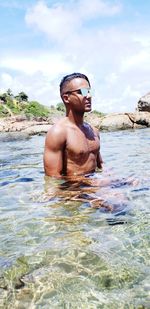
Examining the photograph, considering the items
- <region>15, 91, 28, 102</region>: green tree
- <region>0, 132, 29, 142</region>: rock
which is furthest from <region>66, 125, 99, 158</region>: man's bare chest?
<region>15, 91, 28, 102</region>: green tree

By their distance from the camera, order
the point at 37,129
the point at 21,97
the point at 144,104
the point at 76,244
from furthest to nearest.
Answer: the point at 21,97, the point at 144,104, the point at 37,129, the point at 76,244

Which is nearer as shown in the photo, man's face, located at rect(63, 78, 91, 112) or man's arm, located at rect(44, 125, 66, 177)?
man's arm, located at rect(44, 125, 66, 177)

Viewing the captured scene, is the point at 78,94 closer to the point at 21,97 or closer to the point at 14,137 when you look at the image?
the point at 14,137

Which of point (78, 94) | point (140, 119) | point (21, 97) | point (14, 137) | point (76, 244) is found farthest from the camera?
point (21, 97)

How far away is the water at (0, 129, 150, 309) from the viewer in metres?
2.25

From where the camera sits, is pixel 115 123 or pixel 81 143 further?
pixel 115 123

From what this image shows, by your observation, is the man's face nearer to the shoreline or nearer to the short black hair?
the short black hair

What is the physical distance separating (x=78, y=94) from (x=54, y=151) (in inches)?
30.9

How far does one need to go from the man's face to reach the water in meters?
0.92

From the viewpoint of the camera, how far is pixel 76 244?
293 cm

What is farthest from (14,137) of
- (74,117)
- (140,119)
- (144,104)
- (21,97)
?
(21,97)

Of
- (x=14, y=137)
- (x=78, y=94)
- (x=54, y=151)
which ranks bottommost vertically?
(x=14, y=137)

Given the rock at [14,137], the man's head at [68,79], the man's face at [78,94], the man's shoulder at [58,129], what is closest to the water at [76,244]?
the man's shoulder at [58,129]

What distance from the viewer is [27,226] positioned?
344cm
